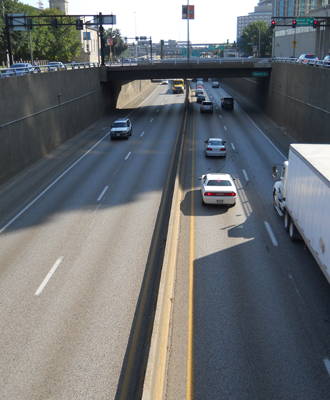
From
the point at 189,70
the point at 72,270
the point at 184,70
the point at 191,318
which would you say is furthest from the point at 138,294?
the point at 189,70

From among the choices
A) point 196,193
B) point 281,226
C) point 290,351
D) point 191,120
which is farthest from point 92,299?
point 191,120

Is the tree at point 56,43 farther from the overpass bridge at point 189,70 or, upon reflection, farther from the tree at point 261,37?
the tree at point 261,37

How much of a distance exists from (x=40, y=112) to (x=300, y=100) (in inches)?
918

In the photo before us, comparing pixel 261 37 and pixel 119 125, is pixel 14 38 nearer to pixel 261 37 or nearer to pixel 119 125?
pixel 119 125

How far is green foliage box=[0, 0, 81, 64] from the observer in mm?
75750

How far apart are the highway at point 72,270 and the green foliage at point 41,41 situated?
5013 cm

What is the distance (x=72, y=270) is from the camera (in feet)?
54.2

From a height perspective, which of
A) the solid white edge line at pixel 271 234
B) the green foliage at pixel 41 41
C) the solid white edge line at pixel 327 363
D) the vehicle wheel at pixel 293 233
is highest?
the green foliage at pixel 41 41

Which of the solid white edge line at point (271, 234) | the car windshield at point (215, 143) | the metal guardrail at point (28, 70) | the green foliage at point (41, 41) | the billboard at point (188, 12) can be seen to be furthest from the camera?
the billboard at point (188, 12)

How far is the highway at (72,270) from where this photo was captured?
11000mm

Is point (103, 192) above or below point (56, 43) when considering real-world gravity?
below

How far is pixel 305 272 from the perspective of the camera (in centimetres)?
1612

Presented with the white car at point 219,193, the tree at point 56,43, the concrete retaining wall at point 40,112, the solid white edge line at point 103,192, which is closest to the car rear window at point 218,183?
the white car at point 219,193

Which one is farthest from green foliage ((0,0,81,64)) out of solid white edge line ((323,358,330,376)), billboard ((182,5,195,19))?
solid white edge line ((323,358,330,376))
